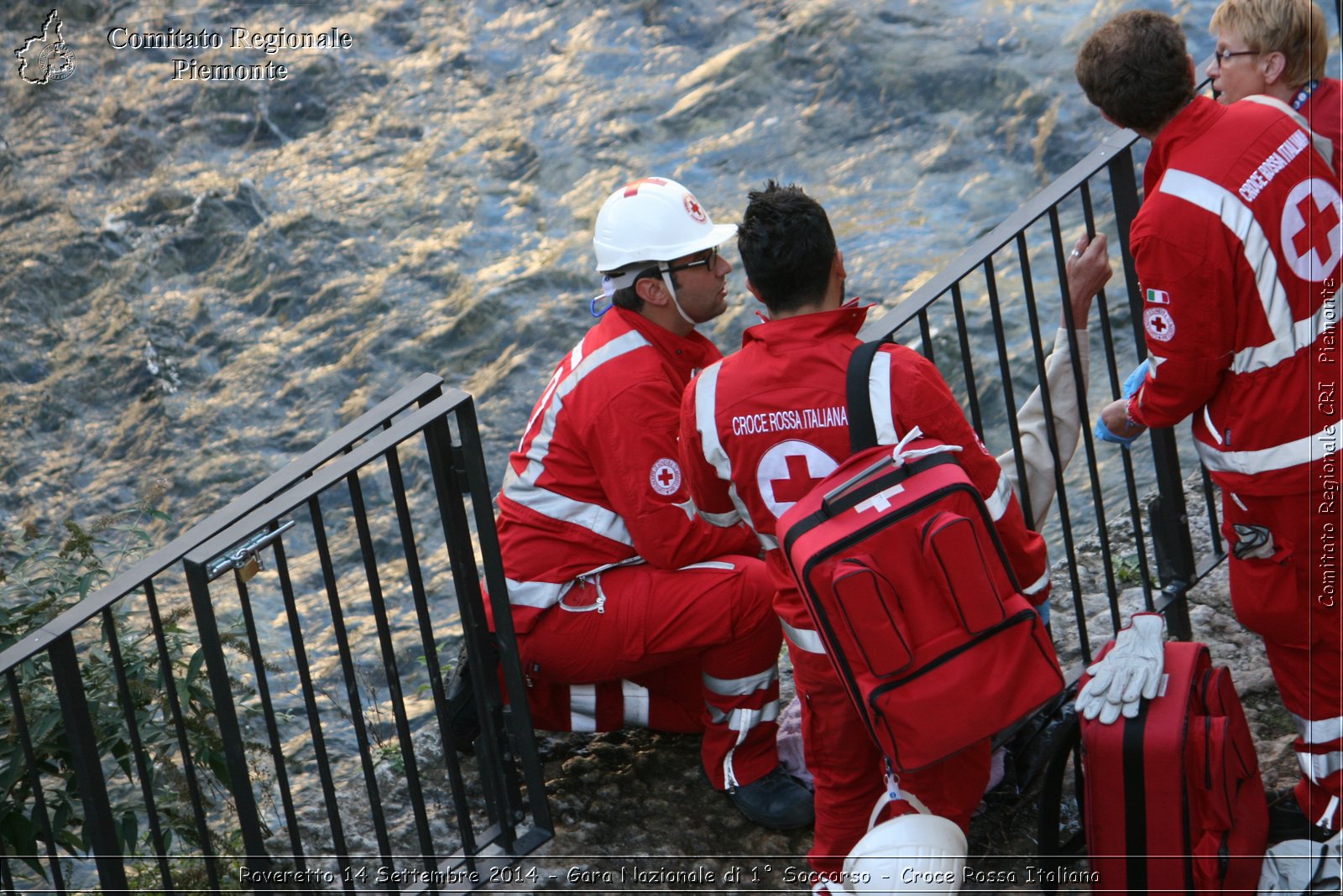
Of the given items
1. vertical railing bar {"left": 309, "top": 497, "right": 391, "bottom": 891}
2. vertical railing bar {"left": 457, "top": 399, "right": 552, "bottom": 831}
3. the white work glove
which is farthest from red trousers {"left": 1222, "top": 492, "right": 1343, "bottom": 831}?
vertical railing bar {"left": 309, "top": 497, "right": 391, "bottom": 891}

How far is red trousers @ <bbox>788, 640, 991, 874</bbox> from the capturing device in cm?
248

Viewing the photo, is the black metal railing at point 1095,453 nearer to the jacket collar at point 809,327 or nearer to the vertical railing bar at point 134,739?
the jacket collar at point 809,327

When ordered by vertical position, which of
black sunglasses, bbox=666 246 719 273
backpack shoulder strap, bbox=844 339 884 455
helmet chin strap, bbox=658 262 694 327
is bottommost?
backpack shoulder strap, bbox=844 339 884 455

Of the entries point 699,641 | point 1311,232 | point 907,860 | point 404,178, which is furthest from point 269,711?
point 404,178

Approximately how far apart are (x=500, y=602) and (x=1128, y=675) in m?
1.21

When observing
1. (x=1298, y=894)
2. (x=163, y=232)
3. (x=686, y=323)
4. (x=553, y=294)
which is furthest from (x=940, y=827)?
(x=163, y=232)

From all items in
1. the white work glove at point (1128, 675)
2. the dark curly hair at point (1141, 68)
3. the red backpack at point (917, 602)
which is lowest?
the white work glove at point (1128, 675)

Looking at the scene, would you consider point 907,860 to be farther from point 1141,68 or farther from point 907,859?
point 1141,68

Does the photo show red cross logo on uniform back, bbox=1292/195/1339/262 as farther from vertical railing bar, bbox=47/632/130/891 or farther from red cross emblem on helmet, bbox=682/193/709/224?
vertical railing bar, bbox=47/632/130/891

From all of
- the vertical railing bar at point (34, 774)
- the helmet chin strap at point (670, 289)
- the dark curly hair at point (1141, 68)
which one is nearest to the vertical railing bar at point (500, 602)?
the helmet chin strap at point (670, 289)

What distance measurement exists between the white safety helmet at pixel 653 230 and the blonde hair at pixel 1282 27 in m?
1.12

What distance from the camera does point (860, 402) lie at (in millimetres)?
2334

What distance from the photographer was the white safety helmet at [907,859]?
88.7 inches

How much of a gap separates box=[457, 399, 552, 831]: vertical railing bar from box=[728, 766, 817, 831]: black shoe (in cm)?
45
